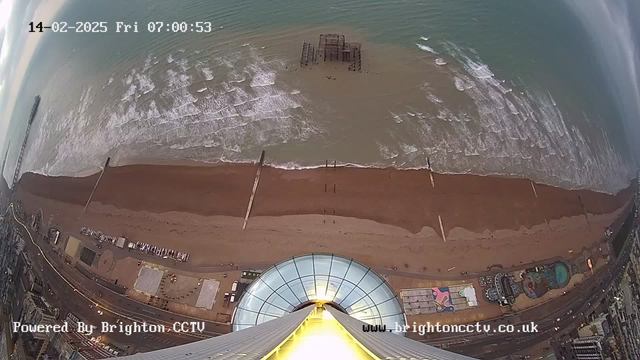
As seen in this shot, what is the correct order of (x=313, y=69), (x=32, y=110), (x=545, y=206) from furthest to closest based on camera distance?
(x=313, y=69), (x=32, y=110), (x=545, y=206)

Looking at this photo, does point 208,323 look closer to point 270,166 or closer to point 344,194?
point 270,166

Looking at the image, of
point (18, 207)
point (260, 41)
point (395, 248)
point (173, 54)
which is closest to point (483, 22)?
point (260, 41)

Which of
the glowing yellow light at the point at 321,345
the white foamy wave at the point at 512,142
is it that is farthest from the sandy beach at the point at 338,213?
the glowing yellow light at the point at 321,345

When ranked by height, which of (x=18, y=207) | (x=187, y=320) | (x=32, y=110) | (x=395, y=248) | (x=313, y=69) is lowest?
(x=187, y=320)

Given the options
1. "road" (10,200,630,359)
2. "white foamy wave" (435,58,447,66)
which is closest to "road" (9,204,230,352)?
"road" (10,200,630,359)

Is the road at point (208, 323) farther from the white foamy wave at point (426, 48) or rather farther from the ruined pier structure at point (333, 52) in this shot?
the ruined pier structure at point (333, 52)

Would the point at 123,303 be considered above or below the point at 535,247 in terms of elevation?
below

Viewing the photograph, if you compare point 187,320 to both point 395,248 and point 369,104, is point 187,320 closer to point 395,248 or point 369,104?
point 395,248
